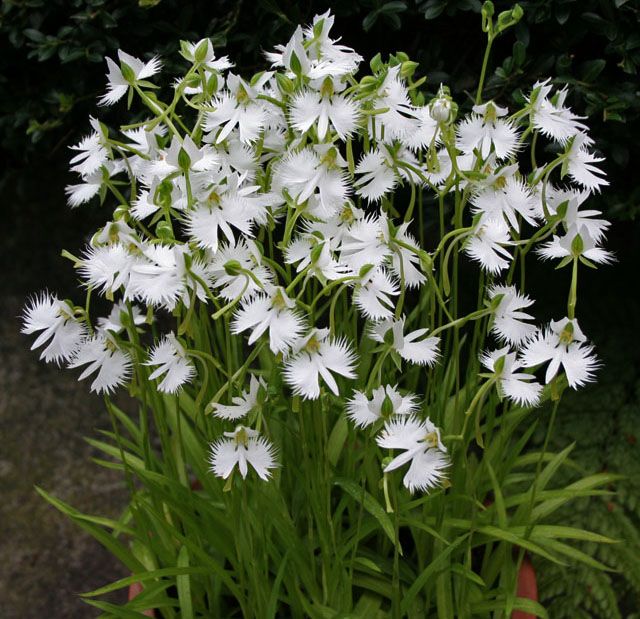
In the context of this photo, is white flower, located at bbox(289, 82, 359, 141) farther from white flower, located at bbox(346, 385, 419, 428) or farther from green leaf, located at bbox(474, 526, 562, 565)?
green leaf, located at bbox(474, 526, 562, 565)

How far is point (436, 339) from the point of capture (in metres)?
0.95

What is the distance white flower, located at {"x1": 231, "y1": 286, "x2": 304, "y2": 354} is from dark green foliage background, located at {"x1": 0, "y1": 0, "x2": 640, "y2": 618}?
74 centimetres

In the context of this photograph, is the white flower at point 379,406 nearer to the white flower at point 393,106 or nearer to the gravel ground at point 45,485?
the white flower at point 393,106

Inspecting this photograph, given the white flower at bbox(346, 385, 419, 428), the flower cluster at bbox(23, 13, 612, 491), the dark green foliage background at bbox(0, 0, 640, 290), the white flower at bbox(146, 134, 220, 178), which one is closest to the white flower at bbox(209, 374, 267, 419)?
the flower cluster at bbox(23, 13, 612, 491)

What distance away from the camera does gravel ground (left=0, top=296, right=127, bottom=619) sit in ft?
5.90

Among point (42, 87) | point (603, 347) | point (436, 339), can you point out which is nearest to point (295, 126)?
point (436, 339)

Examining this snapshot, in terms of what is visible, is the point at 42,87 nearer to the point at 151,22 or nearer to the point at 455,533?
the point at 151,22

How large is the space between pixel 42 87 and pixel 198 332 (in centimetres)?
119

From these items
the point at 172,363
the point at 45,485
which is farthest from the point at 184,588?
the point at 45,485

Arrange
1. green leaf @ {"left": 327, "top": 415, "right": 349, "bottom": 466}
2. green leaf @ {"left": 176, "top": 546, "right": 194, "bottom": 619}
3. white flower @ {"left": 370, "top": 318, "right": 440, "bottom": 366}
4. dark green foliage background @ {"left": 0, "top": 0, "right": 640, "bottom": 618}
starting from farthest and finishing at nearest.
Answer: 1. dark green foliage background @ {"left": 0, "top": 0, "right": 640, "bottom": 618}
2. green leaf @ {"left": 327, "top": 415, "right": 349, "bottom": 466}
3. green leaf @ {"left": 176, "top": 546, "right": 194, "bottom": 619}
4. white flower @ {"left": 370, "top": 318, "right": 440, "bottom": 366}

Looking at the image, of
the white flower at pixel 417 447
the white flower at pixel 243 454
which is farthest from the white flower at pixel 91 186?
the white flower at pixel 417 447

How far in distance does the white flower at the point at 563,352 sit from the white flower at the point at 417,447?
5.2 inches

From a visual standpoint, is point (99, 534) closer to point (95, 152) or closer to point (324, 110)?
point (95, 152)

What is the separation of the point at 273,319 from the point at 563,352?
0.31 meters
